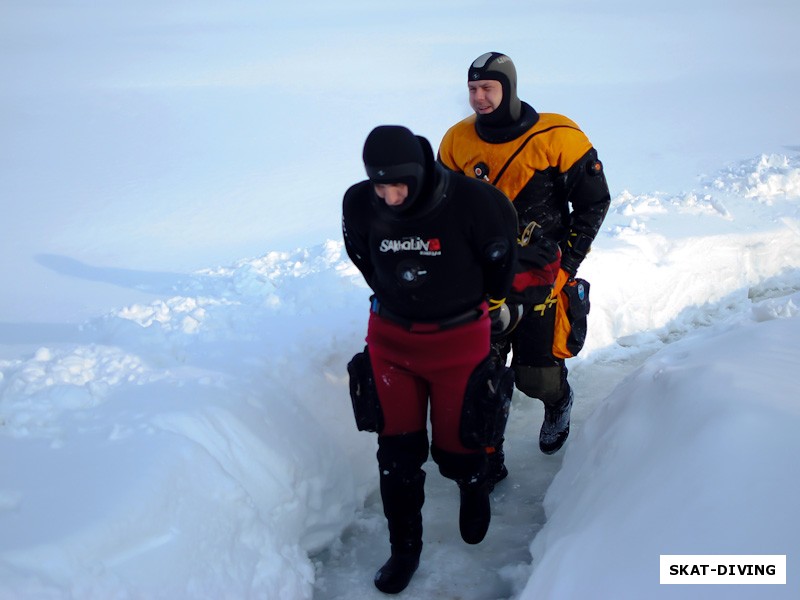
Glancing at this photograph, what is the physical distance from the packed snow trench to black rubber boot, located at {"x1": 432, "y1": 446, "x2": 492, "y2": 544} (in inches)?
6.5

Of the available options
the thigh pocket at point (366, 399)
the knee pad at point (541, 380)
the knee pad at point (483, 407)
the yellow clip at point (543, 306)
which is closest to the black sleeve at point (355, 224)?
the thigh pocket at point (366, 399)

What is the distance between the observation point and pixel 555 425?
3.79 metres

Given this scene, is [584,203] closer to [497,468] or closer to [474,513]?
[497,468]

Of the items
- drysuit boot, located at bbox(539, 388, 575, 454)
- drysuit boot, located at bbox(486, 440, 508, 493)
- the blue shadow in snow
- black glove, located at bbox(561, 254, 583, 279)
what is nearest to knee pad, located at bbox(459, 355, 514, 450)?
drysuit boot, located at bbox(486, 440, 508, 493)

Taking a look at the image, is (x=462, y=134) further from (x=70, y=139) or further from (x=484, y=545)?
(x=70, y=139)

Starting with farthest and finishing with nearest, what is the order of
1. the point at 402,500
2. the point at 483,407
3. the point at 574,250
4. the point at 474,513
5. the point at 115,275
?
the point at 115,275
the point at 574,250
the point at 474,513
the point at 402,500
the point at 483,407

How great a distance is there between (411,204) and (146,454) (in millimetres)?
1326

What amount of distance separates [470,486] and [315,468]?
754 mm

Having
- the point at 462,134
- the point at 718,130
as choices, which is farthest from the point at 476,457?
the point at 718,130

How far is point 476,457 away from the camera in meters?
2.83

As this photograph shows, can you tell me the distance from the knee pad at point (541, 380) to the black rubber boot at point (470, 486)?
73 cm

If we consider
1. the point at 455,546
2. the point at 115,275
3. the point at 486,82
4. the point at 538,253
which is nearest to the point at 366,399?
the point at 455,546

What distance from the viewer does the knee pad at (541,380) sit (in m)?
3.56

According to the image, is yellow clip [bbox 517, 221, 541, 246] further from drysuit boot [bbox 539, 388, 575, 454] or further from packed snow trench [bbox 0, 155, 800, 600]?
drysuit boot [bbox 539, 388, 575, 454]
